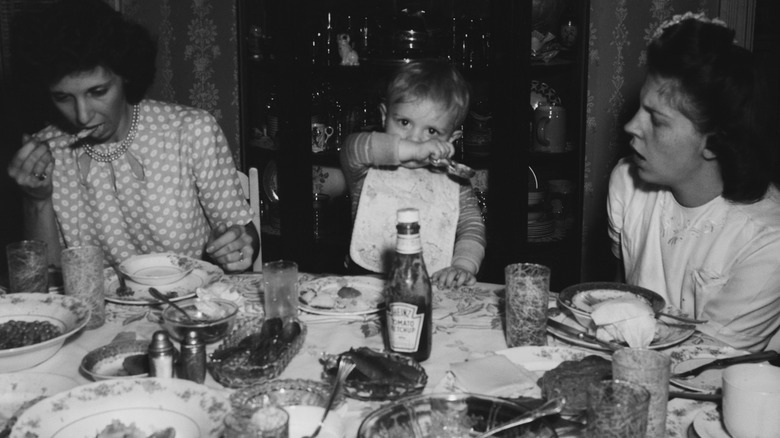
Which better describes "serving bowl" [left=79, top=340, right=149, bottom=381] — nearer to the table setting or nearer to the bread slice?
the table setting

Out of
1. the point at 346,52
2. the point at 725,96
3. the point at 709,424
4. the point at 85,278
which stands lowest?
the point at 709,424

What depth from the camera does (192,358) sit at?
4.24 ft

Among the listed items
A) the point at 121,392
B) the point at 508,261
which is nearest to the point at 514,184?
the point at 508,261

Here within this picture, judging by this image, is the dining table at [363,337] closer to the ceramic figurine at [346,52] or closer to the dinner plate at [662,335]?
the dinner plate at [662,335]

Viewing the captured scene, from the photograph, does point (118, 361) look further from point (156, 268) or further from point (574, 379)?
point (574, 379)

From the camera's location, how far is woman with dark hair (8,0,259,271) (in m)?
2.19

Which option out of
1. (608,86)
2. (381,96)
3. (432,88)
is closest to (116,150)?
(432,88)

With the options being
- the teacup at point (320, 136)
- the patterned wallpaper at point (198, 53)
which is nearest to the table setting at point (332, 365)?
the teacup at point (320, 136)

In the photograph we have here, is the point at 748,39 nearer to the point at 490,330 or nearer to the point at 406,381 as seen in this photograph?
the point at 490,330

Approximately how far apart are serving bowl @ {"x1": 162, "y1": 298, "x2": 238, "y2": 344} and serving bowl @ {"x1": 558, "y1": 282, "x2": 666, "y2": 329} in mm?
795

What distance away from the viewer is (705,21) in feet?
6.94

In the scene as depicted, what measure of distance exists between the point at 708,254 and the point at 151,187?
1.86 m

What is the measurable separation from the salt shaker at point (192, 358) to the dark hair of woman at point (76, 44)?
1.27 metres

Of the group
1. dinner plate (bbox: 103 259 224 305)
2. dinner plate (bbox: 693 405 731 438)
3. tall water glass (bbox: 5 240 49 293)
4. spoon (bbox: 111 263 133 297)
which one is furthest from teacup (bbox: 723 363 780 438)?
tall water glass (bbox: 5 240 49 293)
